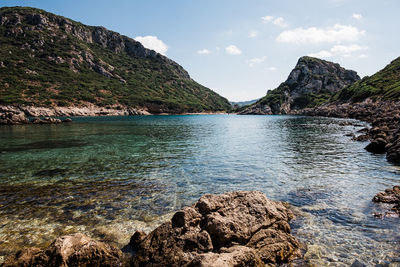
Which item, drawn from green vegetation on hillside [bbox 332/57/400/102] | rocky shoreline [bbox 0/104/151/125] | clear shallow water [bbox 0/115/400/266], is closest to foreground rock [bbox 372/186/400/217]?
clear shallow water [bbox 0/115/400/266]

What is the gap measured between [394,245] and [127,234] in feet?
35.0

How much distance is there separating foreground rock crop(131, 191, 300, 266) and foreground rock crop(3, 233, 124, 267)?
105 centimetres

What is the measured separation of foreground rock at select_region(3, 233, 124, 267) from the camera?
22.6 ft

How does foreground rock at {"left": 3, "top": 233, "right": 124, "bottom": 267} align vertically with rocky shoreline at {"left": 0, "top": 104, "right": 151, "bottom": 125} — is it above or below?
below

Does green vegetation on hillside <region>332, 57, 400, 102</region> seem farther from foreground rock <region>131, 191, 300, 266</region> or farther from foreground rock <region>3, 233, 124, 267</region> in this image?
foreground rock <region>3, 233, 124, 267</region>

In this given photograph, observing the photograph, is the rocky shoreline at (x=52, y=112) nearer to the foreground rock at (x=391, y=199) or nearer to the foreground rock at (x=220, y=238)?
the foreground rock at (x=220, y=238)

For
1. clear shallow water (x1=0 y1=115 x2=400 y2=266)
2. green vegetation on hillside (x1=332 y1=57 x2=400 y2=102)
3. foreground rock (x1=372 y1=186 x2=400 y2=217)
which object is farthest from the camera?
green vegetation on hillside (x1=332 y1=57 x2=400 y2=102)

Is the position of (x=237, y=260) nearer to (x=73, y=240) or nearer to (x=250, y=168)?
(x=73, y=240)

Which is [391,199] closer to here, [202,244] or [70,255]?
[202,244]

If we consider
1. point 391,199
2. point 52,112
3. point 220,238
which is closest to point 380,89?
point 391,199

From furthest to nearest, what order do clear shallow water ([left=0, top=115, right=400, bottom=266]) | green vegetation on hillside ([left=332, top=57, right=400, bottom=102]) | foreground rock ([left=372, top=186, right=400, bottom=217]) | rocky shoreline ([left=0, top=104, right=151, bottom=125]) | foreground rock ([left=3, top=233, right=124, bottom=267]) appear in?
green vegetation on hillside ([left=332, top=57, right=400, bottom=102]) → rocky shoreline ([left=0, top=104, right=151, bottom=125]) → foreground rock ([left=372, top=186, right=400, bottom=217]) → clear shallow water ([left=0, top=115, right=400, bottom=266]) → foreground rock ([left=3, top=233, right=124, bottom=267])

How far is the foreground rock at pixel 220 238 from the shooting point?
278 inches

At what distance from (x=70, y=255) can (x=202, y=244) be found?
4.29m

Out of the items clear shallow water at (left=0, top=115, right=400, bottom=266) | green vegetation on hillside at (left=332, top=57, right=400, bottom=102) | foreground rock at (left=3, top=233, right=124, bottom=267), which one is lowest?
clear shallow water at (left=0, top=115, right=400, bottom=266)
